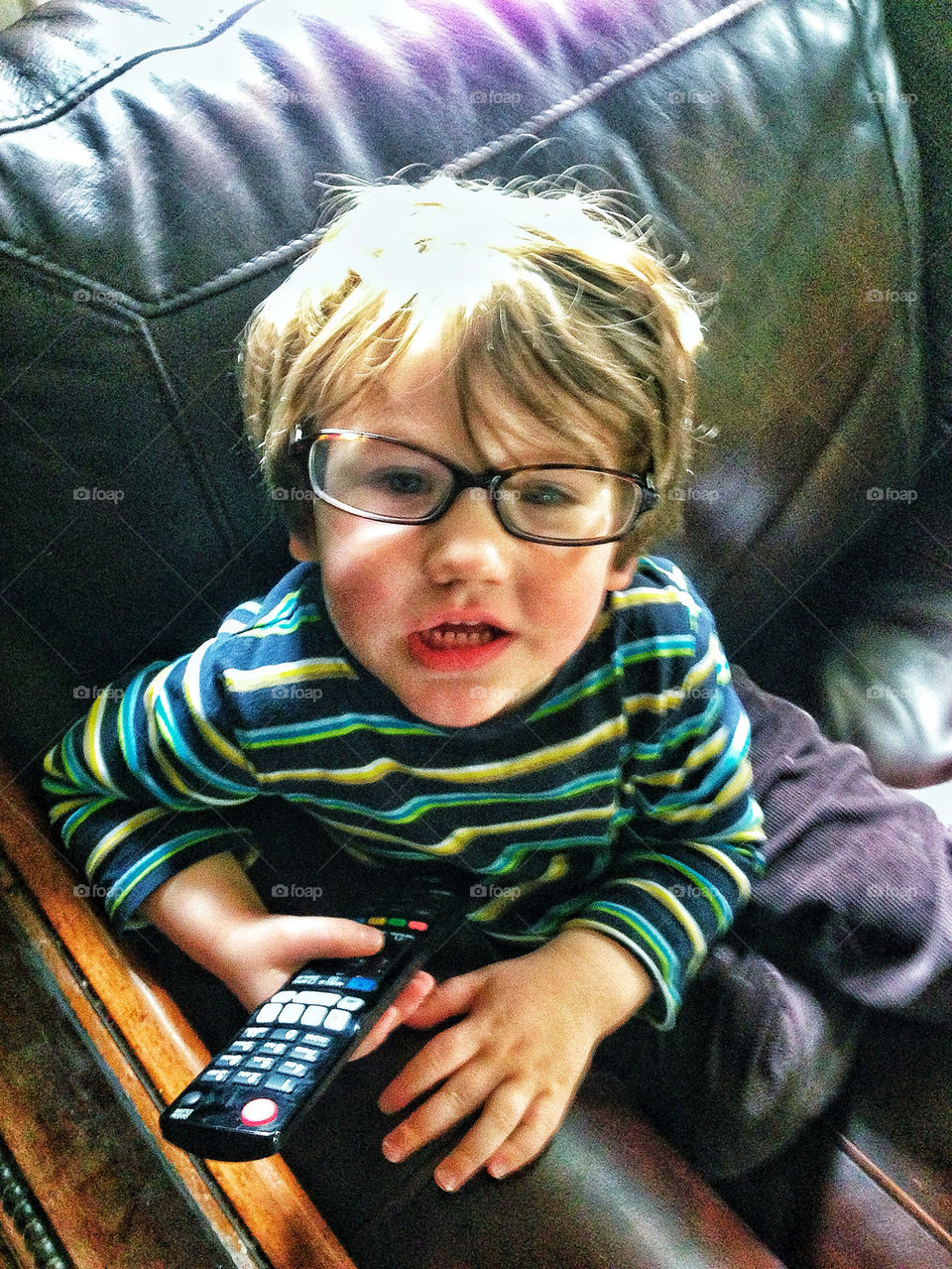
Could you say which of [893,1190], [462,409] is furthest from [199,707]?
[893,1190]

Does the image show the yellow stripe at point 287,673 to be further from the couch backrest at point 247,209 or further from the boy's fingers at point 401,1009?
the boy's fingers at point 401,1009

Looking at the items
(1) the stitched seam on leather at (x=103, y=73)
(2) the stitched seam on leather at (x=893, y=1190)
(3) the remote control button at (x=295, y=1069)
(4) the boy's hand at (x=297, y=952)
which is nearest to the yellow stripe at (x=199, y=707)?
(4) the boy's hand at (x=297, y=952)

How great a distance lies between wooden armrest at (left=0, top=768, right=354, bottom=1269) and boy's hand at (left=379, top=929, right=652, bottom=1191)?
0.09 metres

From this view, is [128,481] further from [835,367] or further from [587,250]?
[835,367]

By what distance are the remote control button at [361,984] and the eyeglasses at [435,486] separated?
269 mm

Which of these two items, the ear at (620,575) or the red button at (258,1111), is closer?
the red button at (258,1111)

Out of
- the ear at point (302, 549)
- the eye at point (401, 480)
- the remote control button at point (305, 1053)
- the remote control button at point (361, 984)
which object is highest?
the eye at point (401, 480)

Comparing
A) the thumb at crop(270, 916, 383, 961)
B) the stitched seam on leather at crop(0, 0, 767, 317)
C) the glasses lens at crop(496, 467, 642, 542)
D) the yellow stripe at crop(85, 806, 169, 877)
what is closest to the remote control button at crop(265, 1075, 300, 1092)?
the thumb at crop(270, 916, 383, 961)

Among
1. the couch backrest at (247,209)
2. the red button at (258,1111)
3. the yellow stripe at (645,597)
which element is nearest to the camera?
the red button at (258,1111)

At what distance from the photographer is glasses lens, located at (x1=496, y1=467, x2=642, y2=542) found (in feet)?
1.82

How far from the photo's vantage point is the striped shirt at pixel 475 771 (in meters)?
0.66

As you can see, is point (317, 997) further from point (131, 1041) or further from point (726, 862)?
point (726, 862)

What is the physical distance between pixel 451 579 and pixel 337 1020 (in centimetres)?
25

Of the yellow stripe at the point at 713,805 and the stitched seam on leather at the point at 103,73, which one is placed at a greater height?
the stitched seam on leather at the point at 103,73
